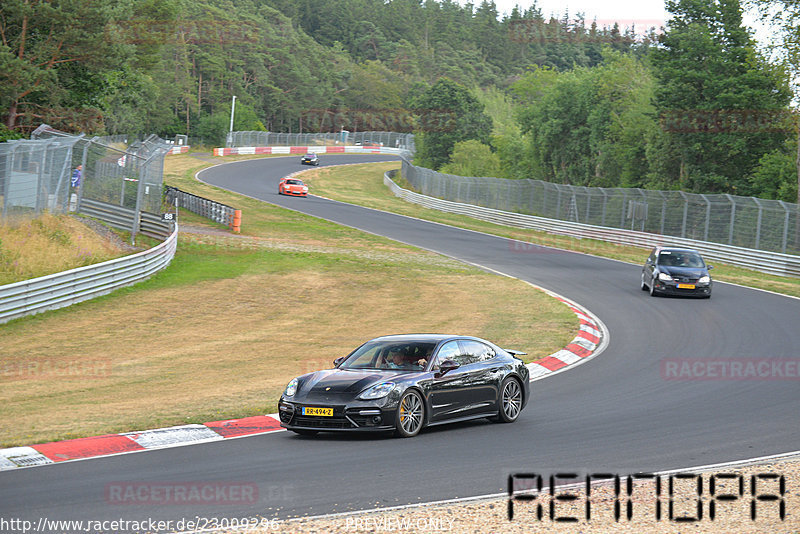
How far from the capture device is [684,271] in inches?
1122

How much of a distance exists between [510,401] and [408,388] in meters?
2.07

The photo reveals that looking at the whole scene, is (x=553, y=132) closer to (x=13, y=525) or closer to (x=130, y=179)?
(x=130, y=179)

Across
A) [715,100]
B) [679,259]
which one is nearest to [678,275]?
[679,259]

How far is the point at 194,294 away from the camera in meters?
26.2

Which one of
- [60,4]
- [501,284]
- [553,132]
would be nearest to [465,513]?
[501,284]

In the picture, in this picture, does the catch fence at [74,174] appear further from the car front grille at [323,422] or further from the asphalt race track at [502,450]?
the car front grille at [323,422]

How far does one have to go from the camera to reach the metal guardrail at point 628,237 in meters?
36.5

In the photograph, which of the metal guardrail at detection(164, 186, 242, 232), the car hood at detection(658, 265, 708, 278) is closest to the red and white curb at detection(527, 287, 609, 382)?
the car hood at detection(658, 265, 708, 278)

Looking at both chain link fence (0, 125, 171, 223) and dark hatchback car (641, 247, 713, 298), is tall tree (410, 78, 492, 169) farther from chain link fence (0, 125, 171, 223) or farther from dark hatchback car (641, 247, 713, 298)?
dark hatchback car (641, 247, 713, 298)

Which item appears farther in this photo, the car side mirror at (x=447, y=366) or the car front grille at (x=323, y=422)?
the car side mirror at (x=447, y=366)

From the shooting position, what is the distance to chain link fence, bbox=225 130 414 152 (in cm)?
11025

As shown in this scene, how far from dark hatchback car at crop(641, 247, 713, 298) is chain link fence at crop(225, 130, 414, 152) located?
3299 inches

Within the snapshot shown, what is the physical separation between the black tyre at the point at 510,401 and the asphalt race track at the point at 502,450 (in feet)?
0.61

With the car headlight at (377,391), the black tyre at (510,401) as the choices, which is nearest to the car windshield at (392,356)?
the car headlight at (377,391)
